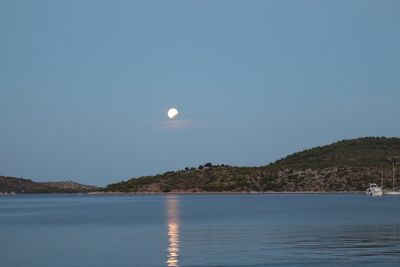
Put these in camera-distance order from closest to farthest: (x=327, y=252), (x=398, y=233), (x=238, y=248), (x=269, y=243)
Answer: (x=327, y=252), (x=238, y=248), (x=269, y=243), (x=398, y=233)

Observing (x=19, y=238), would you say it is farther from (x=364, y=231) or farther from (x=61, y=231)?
(x=364, y=231)

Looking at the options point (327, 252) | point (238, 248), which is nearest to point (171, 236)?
point (238, 248)

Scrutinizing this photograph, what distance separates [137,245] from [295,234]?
14036 millimetres

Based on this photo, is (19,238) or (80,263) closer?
(80,263)

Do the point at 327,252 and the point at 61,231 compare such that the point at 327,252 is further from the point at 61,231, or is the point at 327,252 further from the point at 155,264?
the point at 61,231

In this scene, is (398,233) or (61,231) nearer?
(398,233)

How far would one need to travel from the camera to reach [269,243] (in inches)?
2116

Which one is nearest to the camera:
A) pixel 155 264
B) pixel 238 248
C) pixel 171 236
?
pixel 155 264

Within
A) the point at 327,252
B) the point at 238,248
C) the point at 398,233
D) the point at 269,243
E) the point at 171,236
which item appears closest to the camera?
the point at 327,252

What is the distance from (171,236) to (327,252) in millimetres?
20087

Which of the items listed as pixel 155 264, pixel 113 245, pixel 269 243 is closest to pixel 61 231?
pixel 113 245

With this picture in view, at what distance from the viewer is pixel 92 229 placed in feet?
251

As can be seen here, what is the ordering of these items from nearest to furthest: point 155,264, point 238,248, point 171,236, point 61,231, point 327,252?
1. point 155,264
2. point 327,252
3. point 238,248
4. point 171,236
5. point 61,231

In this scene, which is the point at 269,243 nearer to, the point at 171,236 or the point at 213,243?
the point at 213,243
